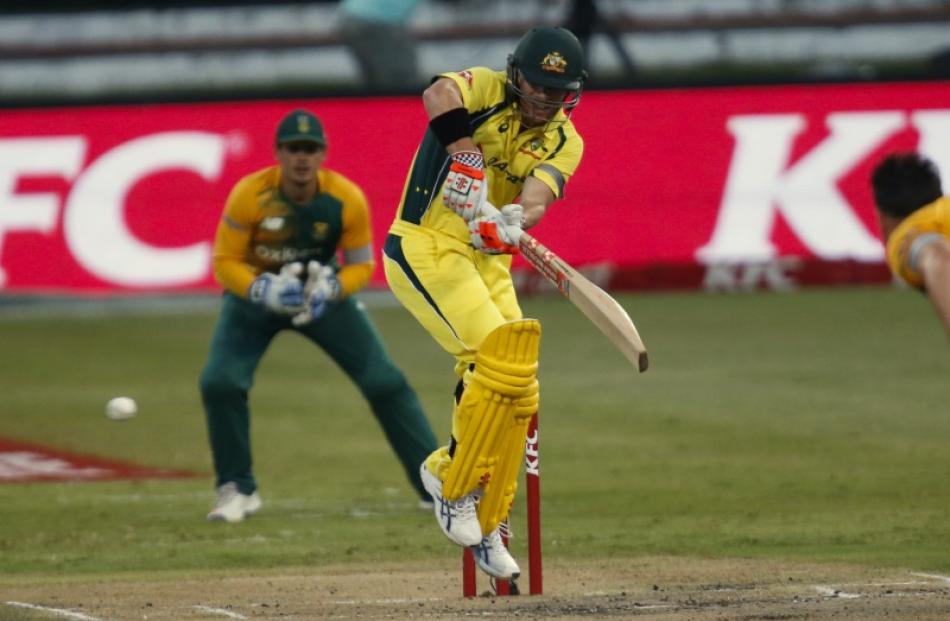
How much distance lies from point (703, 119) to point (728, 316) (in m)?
1.98

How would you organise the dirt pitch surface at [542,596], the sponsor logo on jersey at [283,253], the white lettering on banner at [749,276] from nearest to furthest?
the dirt pitch surface at [542,596] → the sponsor logo on jersey at [283,253] → the white lettering on banner at [749,276]

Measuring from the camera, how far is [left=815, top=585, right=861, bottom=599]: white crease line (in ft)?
22.9

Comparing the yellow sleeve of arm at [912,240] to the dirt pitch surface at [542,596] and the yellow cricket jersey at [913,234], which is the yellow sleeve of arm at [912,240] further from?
the dirt pitch surface at [542,596]

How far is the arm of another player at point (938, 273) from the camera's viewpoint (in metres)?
5.54

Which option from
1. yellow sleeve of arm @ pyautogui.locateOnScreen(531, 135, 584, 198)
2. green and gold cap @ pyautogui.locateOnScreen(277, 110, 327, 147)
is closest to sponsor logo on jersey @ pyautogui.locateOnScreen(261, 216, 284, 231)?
green and gold cap @ pyautogui.locateOnScreen(277, 110, 327, 147)

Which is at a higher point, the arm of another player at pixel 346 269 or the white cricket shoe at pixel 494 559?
the arm of another player at pixel 346 269

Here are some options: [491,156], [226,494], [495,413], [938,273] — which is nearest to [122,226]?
[226,494]

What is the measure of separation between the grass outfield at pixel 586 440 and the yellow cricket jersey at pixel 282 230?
4.24 feet

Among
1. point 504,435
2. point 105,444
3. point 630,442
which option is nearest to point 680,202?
point 630,442

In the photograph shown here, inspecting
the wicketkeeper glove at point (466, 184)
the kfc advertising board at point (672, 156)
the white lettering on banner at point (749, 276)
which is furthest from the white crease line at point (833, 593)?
the white lettering on banner at point (749, 276)

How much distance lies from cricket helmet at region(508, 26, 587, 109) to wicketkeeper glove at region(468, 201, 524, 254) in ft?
1.72

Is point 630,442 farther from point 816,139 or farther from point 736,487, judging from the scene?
point 816,139

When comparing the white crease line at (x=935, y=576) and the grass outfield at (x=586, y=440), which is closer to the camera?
the white crease line at (x=935, y=576)

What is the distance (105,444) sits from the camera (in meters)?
12.0
